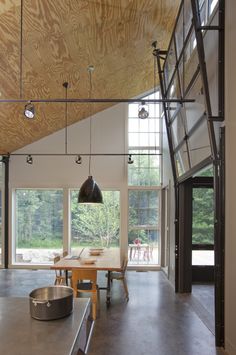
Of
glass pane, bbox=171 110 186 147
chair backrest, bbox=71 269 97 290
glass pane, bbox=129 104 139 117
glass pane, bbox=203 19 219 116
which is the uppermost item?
glass pane, bbox=129 104 139 117

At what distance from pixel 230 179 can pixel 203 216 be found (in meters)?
3.55

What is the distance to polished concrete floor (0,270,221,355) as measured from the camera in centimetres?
381

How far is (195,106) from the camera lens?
4.54 m

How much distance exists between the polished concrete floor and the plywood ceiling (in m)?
3.42

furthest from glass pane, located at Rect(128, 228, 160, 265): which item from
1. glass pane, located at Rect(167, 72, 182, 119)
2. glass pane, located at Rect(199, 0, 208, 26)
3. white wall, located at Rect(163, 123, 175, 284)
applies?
glass pane, located at Rect(199, 0, 208, 26)

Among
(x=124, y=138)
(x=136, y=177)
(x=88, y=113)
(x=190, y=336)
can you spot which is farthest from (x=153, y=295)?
(x=88, y=113)

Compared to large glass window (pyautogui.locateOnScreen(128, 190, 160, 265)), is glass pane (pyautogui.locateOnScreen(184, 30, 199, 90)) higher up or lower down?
higher up

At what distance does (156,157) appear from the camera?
862 cm

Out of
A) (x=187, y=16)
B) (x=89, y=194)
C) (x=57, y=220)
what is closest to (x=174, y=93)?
(x=187, y=16)

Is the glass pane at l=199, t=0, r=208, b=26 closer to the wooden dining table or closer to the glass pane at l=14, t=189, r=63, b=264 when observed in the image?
the wooden dining table

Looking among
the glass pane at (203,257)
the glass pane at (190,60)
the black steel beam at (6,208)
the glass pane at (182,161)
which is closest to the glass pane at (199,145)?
the glass pane at (182,161)

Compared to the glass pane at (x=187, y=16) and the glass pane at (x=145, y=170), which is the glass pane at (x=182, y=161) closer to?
the glass pane at (x=187, y=16)

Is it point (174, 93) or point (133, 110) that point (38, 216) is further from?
point (174, 93)

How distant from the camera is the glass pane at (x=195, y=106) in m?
4.25
